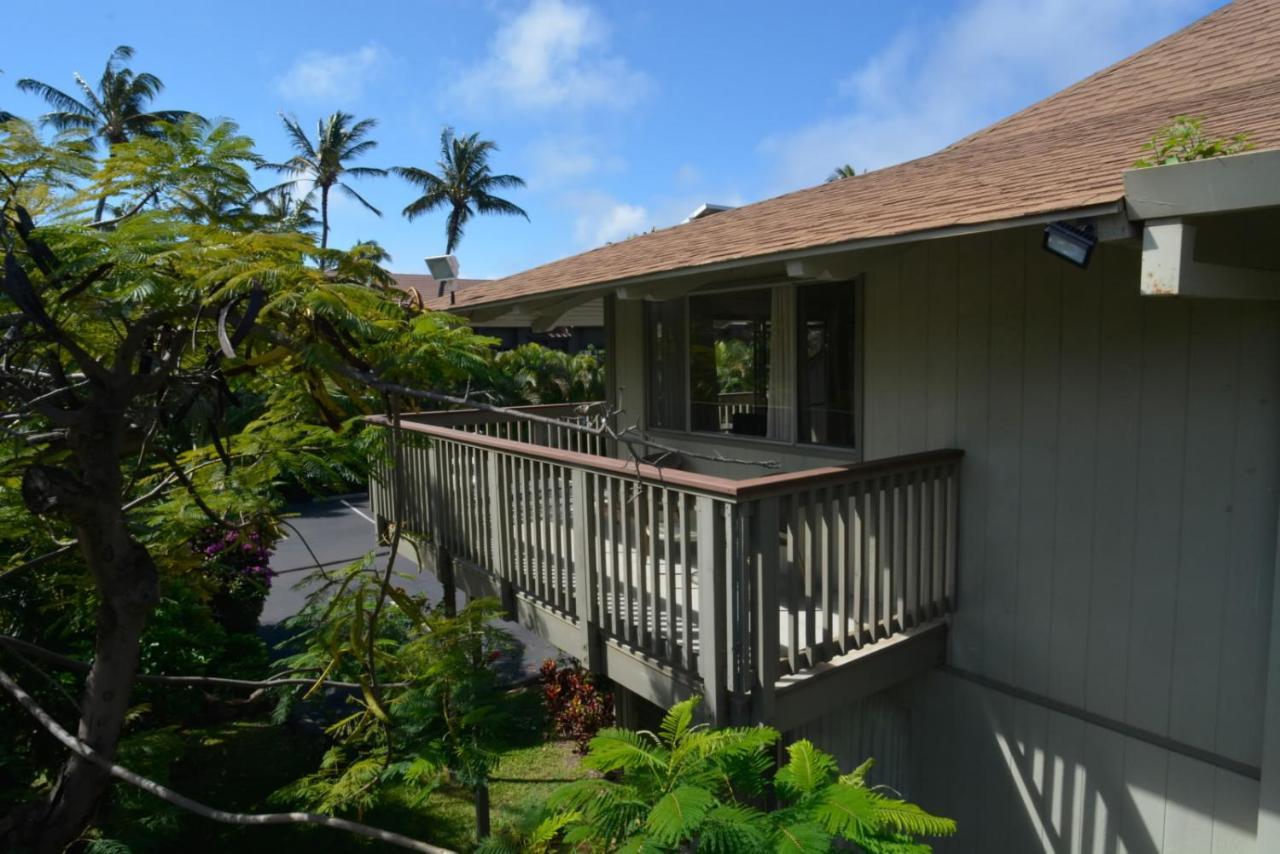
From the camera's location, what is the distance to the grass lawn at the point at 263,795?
4.27 metres

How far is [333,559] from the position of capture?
13000 mm

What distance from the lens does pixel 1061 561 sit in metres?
4.24

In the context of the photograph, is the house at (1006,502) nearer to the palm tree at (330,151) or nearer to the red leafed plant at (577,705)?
the red leafed plant at (577,705)

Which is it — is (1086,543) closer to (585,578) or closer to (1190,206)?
(1190,206)

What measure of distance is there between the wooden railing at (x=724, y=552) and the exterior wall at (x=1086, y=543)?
0.42m

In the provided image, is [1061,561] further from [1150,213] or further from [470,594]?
[470,594]

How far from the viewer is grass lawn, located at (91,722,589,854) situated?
4270 mm

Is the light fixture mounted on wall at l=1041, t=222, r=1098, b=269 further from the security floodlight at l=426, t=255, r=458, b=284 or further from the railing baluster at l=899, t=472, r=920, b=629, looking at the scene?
the security floodlight at l=426, t=255, r=458, b=284

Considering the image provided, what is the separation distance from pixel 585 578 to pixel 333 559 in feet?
31.7

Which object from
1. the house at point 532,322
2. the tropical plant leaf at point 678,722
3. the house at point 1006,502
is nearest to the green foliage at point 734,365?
the house at point 1006,502

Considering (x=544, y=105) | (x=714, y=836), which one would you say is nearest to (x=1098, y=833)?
(x=714, y=836)

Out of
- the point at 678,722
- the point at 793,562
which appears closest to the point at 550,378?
the point at 793,562

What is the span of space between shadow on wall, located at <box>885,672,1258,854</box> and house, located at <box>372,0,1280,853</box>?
0.05 feet

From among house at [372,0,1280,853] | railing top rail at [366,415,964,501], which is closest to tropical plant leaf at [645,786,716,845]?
house at [372,0,1280,853]
